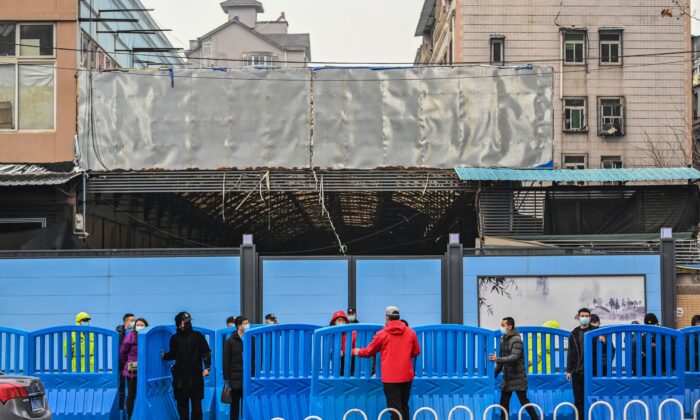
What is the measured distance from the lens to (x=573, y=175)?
27938 mm

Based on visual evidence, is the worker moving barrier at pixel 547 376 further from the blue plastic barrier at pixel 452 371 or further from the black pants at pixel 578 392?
the blue plastic barrier at pixel 452 371

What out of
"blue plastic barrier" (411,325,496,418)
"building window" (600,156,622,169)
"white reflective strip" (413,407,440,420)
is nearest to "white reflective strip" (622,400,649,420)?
"blue plastic barrier" (411,325,496,418)

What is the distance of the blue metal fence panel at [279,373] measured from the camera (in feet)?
48.6

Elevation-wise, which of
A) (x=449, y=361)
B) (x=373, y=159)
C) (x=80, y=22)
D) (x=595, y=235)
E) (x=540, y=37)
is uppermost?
(x=540, y=37)

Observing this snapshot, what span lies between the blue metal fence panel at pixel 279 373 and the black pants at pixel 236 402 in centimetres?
72

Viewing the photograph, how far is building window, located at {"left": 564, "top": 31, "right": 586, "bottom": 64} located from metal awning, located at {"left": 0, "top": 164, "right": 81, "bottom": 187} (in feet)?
80.3

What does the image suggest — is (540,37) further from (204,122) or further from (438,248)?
(204,122)

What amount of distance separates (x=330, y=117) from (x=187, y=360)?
14.7 metres

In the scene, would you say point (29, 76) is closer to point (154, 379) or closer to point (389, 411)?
point (154, 379)

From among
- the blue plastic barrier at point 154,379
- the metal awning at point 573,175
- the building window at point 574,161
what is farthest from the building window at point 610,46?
the blue plastic barrier at point 154,379

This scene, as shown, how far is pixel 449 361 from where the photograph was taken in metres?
14.8

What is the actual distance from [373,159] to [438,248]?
1810 cm

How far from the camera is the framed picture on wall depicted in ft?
79.0

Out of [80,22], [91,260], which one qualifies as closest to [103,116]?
[80,22]
